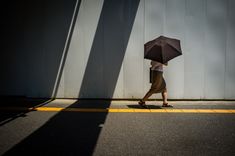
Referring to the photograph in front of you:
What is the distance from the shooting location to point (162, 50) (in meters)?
5.62

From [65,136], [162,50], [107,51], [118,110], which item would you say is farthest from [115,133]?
[107,51]

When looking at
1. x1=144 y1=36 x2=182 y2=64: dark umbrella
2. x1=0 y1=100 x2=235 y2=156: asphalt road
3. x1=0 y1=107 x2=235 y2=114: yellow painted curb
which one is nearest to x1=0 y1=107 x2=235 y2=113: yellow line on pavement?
→ x1=0 y1=107 x2=235 y2=114: yellow painted curb

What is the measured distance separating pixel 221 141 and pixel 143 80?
3.67 metres

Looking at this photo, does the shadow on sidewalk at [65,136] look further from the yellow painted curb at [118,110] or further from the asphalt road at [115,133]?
the yellow painted curb at [118,110]

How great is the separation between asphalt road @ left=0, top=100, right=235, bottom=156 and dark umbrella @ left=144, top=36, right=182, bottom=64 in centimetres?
137

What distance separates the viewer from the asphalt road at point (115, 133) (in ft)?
11.6

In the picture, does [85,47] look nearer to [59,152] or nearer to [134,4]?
[134,4]

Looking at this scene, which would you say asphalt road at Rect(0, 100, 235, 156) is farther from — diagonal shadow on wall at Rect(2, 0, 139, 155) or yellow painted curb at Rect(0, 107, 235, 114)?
diagonal shadow on wall at Rect(2, 0, 139, 155)

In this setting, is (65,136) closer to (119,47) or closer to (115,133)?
(115,133)

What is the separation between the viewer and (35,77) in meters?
7.48

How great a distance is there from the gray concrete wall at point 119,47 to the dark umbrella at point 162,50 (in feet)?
4.63

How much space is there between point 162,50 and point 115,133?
7.87ft

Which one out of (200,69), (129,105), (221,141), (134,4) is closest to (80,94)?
(129,105)

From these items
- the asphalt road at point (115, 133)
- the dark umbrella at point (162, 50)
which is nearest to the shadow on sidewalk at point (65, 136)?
the asphalt road at point (115, 133)
